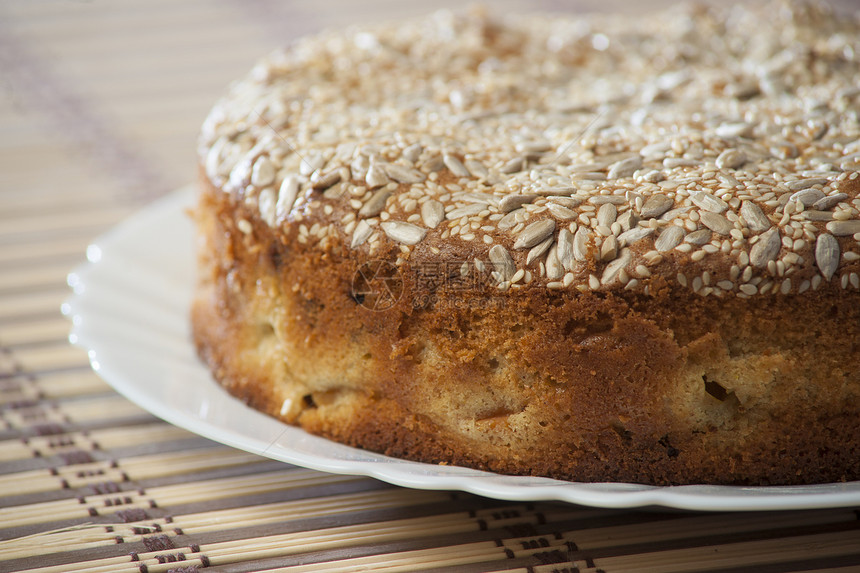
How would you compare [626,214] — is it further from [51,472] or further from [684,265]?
[51,472]

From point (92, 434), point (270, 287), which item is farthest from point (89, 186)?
point (270, 287)

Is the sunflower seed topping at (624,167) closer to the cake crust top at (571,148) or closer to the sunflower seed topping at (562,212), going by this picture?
the cake crust top at (571,148)

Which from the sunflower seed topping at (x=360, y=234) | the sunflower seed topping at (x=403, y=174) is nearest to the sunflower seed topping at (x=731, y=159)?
the sunflower seed topping at (x=403, y=174)

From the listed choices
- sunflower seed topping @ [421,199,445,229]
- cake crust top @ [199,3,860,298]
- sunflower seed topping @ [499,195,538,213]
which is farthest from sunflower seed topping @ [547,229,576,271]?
sunflower seed topping @ [421,199,445,229]

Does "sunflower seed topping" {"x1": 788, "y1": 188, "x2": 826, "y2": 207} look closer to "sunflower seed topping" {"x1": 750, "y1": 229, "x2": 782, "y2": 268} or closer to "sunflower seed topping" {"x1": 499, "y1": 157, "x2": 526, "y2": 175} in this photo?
"sunflower seed topping" {"x1": 750, "y1": 229, "x2": 782, "y2": 268}

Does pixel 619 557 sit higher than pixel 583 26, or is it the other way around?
pixel 583 26

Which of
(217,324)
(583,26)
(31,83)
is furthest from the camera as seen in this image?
(31,83)
